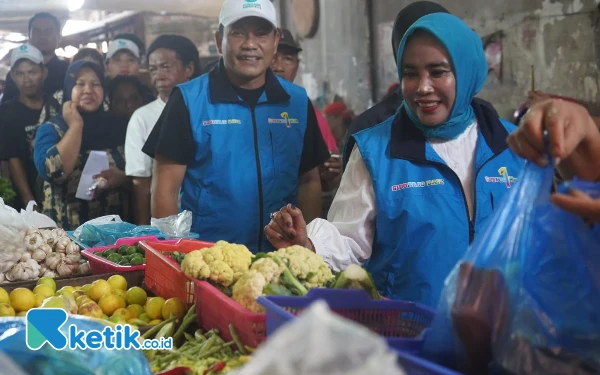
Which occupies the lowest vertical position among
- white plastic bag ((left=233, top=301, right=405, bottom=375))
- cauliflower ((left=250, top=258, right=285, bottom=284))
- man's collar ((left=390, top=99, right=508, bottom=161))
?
cauliflower ((left=250, top=258, right=285, bottom=284))

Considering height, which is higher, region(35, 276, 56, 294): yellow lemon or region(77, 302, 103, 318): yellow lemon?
region(35, 276, 56, 294): yellow lemon

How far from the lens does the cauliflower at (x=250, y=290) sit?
1.78m

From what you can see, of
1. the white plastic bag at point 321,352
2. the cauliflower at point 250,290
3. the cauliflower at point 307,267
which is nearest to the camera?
the white plastic bag at point 321,352

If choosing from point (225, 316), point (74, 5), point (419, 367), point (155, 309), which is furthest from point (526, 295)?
point (74, 5)

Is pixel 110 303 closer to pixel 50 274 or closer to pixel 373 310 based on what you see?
pixel 50 274

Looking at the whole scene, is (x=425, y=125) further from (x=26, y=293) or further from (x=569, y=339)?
(x=26, y=293)

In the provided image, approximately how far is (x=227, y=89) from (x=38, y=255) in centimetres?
131

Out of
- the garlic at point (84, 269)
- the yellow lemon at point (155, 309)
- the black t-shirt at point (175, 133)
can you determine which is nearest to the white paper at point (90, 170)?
the black t-shirt at point (175, 133)

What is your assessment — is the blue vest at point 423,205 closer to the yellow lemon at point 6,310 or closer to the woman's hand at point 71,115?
the yellow lemon at point 6,310

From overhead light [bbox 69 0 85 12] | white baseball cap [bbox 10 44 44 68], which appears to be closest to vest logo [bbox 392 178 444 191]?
white baseball cap [bbox 10 44 44 68]

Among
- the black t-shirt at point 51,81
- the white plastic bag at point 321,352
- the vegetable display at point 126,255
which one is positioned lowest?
the vegetable display at point 126,255

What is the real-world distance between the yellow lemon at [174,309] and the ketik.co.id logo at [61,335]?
1.68ft

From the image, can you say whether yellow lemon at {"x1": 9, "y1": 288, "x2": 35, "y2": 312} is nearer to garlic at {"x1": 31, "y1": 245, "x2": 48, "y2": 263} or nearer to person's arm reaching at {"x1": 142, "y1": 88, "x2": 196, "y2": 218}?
Answer: garlic at {"x1": 31, "y1": 245, "x2": 48, "y2": 263}

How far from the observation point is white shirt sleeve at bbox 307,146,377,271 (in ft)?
7.71
